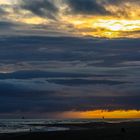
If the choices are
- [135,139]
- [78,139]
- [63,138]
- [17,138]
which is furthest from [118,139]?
[17,138]

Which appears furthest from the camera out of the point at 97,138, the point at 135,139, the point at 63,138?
the point at 63,138

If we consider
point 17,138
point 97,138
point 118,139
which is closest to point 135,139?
point 118,139

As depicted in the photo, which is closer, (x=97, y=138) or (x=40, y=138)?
(x=97, y=138)

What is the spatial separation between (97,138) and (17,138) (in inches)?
529

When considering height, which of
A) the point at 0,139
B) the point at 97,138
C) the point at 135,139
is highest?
the point at 0,139

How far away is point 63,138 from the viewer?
6050 centimetres

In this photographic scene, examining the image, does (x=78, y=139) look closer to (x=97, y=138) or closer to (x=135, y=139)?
(x=97, y=138)

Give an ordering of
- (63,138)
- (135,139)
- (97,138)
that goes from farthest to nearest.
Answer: (63,138)
(97,138)
(135,139)

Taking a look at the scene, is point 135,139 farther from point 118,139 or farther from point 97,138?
point 97,138

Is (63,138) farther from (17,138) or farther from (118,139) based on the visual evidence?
(118,139)

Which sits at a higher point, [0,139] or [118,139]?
[0,139]

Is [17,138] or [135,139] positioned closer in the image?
[135,139]

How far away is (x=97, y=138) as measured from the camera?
5541 centimetres

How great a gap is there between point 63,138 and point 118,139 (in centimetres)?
1206
